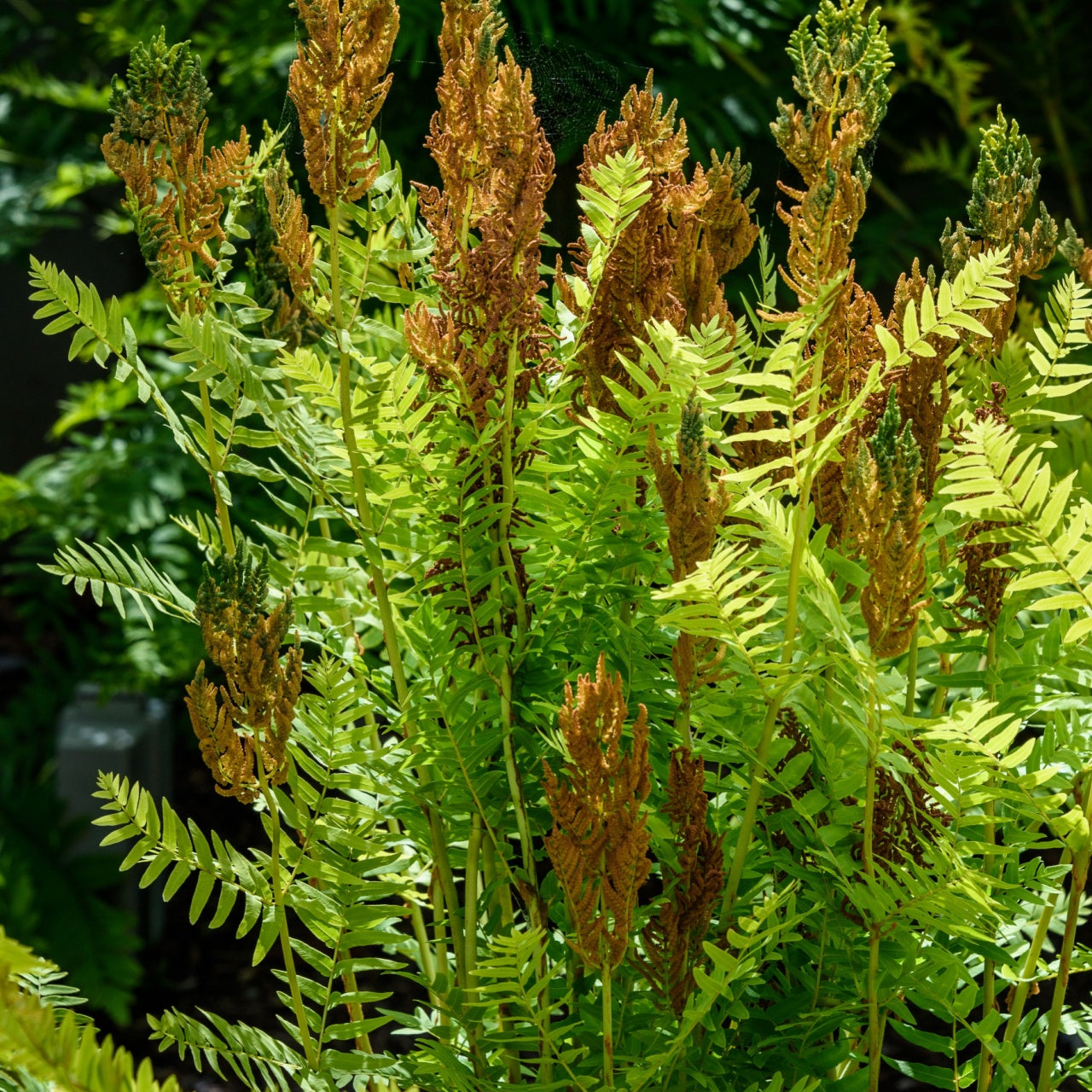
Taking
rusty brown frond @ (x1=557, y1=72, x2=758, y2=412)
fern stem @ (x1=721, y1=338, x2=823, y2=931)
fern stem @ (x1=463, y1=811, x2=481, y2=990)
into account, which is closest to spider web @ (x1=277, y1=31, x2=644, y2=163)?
rusty brown frond @ (x1=557, y1=72, x2=758, y2=412)

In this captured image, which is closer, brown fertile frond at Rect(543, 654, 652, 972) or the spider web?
brown fertile frond at Rect(543, 654, 652, 972)

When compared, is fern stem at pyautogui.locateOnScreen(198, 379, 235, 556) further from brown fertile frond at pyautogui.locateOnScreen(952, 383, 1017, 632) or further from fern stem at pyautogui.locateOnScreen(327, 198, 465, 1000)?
brown fertile frond at pyautogui.locateOnScreen(952, 383, 1017, 632)

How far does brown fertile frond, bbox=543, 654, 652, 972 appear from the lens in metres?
0.31

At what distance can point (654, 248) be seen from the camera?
407mm

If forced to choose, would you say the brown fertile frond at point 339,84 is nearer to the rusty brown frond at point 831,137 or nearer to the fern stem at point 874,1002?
the rusty brown frond at point 831,137

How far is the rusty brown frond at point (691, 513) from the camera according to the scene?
32 centimetres

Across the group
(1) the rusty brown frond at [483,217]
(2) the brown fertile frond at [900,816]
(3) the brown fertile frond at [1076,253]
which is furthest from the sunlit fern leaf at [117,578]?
(3) the brown fertile frond at [1076,253]

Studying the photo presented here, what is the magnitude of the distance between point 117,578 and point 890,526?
25 cm

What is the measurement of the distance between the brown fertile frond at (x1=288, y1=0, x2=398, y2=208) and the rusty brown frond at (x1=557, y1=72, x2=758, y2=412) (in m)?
0.07

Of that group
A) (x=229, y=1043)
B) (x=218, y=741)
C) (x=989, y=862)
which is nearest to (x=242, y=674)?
(x=218, y=741)

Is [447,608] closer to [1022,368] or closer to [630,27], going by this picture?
[1022,368]

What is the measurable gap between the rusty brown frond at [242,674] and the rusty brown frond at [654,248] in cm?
14

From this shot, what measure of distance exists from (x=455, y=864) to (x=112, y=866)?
1085 mm

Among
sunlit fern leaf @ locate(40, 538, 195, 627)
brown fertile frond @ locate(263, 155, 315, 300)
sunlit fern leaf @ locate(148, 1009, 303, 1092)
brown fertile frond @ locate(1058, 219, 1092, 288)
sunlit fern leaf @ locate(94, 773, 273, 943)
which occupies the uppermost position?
brown fertile frond @ locate(1058, 219, 1092, 288)
